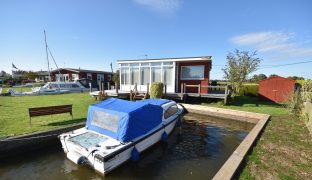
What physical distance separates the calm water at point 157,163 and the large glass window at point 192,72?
7843mm

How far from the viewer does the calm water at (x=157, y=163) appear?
5.39 m

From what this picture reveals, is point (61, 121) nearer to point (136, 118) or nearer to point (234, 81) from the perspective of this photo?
point (136, 118)

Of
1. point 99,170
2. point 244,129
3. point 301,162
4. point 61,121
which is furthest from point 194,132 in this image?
point 61,121

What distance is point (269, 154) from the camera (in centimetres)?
568

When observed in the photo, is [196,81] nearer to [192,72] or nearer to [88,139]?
[192,72]

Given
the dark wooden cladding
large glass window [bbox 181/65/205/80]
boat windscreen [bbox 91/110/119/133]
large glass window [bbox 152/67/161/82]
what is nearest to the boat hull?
boat windscreen [bbox 91/110/119/133]

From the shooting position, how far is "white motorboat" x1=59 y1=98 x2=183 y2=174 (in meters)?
5.32

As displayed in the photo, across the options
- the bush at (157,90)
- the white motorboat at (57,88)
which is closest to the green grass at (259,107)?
the bush at (157,90)

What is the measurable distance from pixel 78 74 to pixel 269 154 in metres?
32.3

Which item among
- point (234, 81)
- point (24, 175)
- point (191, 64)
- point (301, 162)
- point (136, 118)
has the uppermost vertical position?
point (191, 64)

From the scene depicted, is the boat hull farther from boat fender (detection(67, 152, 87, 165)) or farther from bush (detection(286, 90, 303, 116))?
bush (detection(286, 90, 303, 116))

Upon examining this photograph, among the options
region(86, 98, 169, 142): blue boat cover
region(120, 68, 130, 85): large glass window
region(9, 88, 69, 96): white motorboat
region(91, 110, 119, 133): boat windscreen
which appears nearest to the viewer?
region(86, 98, 169, 142): blue boat cover

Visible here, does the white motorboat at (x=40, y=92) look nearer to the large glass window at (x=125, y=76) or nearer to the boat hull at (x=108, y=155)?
the large glass window at (x=125, y=76)

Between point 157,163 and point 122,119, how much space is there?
2004 mm
